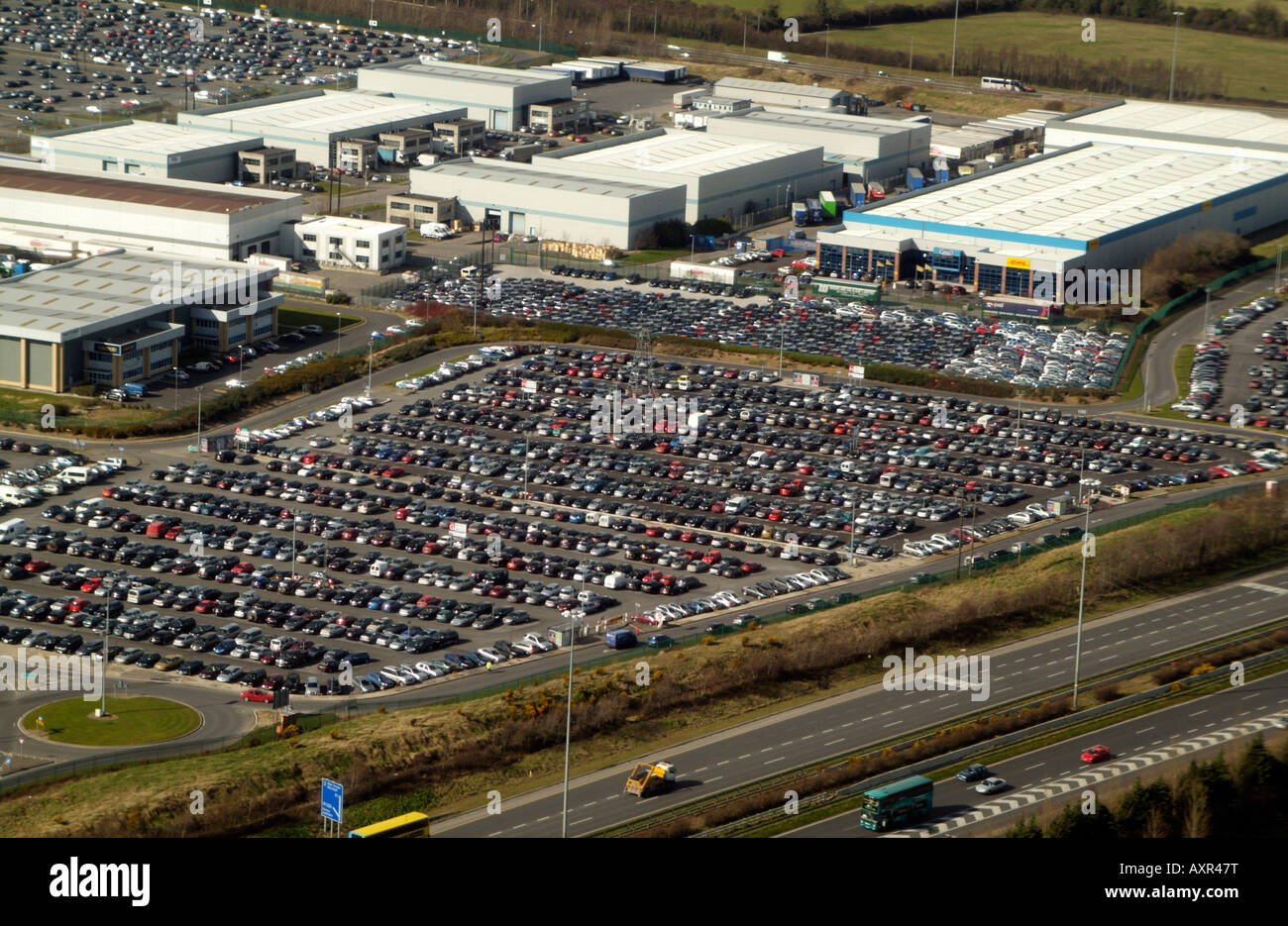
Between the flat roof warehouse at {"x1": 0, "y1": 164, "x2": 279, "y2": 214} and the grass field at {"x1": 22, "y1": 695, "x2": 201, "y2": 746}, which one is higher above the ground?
the flat roof warehouse at {"x1": 0, "y1": 164, "x2": 279, "y2": 214}

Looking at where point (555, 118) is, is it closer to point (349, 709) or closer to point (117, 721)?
point (349, 709)

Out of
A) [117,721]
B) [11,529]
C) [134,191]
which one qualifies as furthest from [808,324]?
[117,721]

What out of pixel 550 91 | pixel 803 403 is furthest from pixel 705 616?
pixel 550 91

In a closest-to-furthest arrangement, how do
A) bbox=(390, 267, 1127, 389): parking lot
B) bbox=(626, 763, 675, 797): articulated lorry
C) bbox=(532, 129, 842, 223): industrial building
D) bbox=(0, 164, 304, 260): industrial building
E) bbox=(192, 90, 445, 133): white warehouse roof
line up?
bbox=(626, 763, 675, 797): articulated lorry < bbox=(390, 267, 1127, 389): parking lot < bbox=(0, 164, 304, 260): industrial building < bbox=(532, 129, 842, 223): industrial building < bbox=(192, 90, 445, 133): white warehouse roof

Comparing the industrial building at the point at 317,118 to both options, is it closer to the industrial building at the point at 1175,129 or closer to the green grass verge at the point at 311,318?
the green grass verge at the point at 311,318

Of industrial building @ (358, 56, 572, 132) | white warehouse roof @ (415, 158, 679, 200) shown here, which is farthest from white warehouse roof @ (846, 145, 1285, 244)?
industrial building @ (358, 56, 572, 132)

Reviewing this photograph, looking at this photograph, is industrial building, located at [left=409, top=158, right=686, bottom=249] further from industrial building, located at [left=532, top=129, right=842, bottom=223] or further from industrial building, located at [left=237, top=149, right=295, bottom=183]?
industrial building, located at [left=237, top=149, right=295, bottom=183]

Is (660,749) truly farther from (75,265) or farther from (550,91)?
(550,91)
